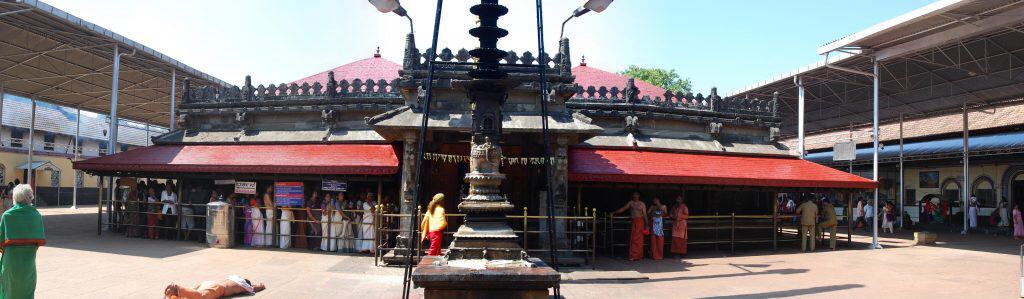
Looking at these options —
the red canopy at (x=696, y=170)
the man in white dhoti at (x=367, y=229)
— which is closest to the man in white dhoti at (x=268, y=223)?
the man in white dhoti at (x=367, y=229)

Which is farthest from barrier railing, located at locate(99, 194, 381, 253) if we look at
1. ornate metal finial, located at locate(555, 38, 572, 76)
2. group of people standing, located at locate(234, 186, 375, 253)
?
ornate metal finial, located at locate(555, 38, 572, 76)

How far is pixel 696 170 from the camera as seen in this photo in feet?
49.6

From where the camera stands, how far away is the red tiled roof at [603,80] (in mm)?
19484

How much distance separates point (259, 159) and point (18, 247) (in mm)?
8313

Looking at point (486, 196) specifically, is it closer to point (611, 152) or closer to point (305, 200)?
point (611, 152)

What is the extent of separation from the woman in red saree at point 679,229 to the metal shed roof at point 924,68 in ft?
26.7

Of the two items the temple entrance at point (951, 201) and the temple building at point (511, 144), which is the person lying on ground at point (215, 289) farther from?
the temple entrance at point (951, 201)

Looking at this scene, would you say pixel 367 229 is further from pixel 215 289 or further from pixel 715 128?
pixel 715 128

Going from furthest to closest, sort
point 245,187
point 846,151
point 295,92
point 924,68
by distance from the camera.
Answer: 1. point 924,68
2. point 846,151
3. point 295,92
4. point 245,187

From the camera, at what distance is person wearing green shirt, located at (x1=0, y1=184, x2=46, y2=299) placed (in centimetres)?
653

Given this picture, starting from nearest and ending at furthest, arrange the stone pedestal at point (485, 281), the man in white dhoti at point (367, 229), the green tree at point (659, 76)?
the stone pedestal at point (485, 281)
the man in white dhoti at point (367, 229)
the green tree at point (659, 76)

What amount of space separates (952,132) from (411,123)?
91.6 ft

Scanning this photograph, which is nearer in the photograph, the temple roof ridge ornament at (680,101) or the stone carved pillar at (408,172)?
the stone carved pillar at (408,172)

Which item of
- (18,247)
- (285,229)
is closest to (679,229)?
(285,229)
